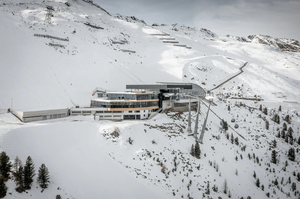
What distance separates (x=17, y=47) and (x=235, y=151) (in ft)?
240

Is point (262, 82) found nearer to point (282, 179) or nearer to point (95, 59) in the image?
point (282, 179)

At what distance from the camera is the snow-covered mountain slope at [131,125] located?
23281mm

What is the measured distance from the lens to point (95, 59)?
6744 centimetres

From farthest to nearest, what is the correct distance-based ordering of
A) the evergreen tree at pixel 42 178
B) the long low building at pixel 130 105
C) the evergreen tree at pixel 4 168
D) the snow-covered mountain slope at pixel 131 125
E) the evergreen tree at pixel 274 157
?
1. the evergreen tree at pixel 274 157
2. the long low building at pixel 130 105
3. the snow-covered mountain slope at pixel 131 125
4. the evergreen tree at pixel 42 178
5. the evergreen tree at pixel 4 168

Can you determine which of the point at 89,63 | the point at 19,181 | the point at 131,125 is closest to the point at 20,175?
the point at 19,181

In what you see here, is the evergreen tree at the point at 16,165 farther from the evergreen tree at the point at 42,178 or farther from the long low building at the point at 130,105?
the long low building at the point at 130,105

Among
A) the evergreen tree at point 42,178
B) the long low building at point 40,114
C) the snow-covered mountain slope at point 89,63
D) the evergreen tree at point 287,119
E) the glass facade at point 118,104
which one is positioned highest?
the snow-covered mountain slope at point 89,63

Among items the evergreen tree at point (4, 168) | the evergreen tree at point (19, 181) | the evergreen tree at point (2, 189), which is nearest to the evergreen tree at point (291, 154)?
the evergreen tree at point (19, 181)

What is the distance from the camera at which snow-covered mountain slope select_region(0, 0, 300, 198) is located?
23.3 meters

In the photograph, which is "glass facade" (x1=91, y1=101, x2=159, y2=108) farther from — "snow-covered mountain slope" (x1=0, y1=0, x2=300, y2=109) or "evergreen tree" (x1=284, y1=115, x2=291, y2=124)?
"evergreen tree" (x1=284, y1=115, x2=291, y2=124)

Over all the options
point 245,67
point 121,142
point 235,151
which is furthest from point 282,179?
point 245,67

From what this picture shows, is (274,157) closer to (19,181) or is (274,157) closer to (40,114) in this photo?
(19,181)

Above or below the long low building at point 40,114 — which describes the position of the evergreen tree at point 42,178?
below

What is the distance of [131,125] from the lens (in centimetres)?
3369
